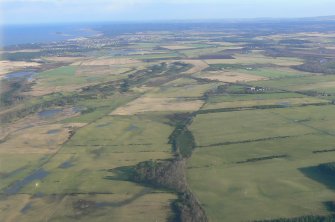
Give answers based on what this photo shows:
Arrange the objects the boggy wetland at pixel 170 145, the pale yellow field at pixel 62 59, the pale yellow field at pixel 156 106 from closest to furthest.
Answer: the boggy wetland at pixel 170 145 < the pale yellow field at pixel 156 106 < the pale yellow field at pixel 62 59

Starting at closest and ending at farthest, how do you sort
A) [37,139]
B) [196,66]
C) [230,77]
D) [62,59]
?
[37,139], [230,77], [196,66], [62,59]

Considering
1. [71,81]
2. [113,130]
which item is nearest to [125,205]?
[113,130]

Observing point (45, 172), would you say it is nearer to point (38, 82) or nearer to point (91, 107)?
point (91, 107)

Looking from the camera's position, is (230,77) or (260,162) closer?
(260,162)

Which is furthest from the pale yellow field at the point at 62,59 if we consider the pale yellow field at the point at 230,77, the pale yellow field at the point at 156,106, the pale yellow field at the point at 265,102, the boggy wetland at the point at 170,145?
the pale yellow field at the point at 265,102

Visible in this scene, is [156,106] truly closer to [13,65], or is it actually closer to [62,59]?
[13,65]

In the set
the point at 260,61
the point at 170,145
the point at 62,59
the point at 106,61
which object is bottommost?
the point at 62,59

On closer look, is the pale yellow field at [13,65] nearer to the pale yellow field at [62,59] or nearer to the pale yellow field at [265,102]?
the pale yellow field at [62,59]

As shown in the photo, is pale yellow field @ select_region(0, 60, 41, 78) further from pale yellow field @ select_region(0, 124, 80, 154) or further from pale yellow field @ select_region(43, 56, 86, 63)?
pale yellow field @ select_region(0, 124, 80, 154)

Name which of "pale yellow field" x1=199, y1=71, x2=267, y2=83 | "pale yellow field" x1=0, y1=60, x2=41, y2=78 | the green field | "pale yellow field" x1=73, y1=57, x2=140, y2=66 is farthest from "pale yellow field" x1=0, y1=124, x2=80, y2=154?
"pale yellow field" x1=73, y1=57, x2=140, y2=66

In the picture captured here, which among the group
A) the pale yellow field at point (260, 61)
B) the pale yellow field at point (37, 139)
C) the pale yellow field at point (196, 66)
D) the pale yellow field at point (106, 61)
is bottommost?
the pale yellow field at point (106, 61)

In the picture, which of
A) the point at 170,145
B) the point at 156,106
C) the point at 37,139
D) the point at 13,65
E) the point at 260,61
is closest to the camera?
the point at 170,145

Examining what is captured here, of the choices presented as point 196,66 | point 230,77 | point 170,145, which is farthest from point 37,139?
point 196,66
